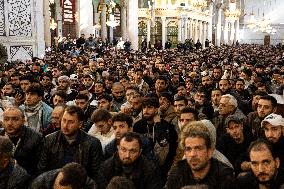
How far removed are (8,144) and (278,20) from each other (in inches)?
2466

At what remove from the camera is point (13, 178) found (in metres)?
4.07

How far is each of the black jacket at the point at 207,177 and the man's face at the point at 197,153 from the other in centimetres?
Result: 8

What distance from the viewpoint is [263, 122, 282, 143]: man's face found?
16.6ft

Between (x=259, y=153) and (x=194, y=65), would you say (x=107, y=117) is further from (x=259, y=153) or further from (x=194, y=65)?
(x=194, y=65)

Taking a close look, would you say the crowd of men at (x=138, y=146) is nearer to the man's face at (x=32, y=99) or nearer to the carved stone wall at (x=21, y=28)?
the man's face at (x=32, y=99)

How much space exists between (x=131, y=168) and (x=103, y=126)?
1513 millimetres

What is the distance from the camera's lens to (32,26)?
59.8 feet

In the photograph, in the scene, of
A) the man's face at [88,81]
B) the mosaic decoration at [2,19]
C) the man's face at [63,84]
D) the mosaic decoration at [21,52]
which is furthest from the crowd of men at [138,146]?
the mosaic decoration at [21,52]

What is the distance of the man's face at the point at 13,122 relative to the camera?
5.08 meters

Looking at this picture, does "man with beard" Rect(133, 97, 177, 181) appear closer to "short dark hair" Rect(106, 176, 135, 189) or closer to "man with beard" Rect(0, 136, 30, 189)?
"man with beard" Rect(0, 136, 30, 189)

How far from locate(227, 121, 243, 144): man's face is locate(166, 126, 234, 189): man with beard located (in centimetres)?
158

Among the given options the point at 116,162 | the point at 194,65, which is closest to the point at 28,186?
the point at 116,162

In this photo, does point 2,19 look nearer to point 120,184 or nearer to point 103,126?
point 103,126

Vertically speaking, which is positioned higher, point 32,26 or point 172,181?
point 32,26
